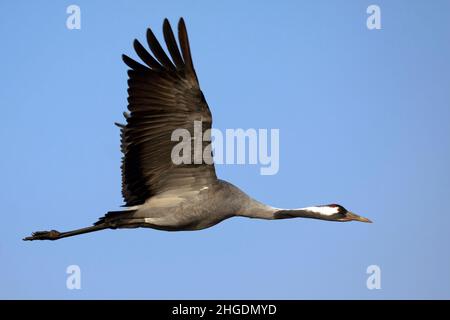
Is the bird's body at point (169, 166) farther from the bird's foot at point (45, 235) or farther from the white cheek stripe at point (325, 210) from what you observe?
the bird's foot at point (45, 235)

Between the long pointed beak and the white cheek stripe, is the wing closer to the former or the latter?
the white cheek stripe

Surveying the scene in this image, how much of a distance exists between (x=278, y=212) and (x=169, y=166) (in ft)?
5.70

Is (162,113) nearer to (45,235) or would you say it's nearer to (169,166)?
(169,166)

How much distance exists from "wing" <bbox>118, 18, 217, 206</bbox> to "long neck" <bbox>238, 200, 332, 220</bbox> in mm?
769

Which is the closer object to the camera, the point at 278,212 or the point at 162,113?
the point at 162,113

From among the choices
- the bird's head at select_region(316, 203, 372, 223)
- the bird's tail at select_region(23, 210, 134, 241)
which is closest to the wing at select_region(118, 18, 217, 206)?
the bird's tail at select_region(23, 210, 134, 241)

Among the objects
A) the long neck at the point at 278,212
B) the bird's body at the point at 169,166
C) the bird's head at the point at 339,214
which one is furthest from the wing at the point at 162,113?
the bird's head at the point at 339,214

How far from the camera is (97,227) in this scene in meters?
12.5

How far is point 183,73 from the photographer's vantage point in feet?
37.9

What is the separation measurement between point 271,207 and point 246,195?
42cm

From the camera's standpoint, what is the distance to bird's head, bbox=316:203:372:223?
12273mm

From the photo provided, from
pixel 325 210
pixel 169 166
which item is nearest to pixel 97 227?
pixel 169 166

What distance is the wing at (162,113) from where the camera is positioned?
11531mm

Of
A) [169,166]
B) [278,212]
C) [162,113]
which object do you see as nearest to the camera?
[162,113]
